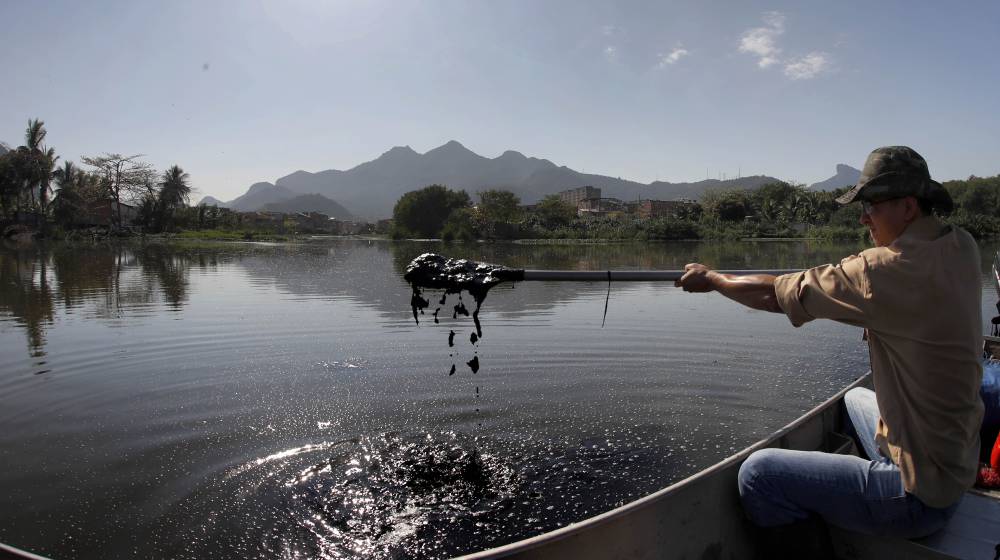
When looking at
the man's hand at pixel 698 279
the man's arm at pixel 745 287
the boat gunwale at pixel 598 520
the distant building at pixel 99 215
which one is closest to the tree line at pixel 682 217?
the distant building at pixel 99 215

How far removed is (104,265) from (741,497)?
32444 mm

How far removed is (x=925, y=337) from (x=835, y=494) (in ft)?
2.92

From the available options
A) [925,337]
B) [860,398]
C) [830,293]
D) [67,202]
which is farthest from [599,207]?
[925,337]

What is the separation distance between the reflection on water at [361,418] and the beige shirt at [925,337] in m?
2.97

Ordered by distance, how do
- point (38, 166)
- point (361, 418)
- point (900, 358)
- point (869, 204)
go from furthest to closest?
point (38, 166), point (361, 418), point (869, 204), point (900, 358)

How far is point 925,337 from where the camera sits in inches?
96.0

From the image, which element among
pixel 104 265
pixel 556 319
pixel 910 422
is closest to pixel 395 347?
pixel 556 319

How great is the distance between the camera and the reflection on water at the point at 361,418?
4887 mm

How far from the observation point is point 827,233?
66.6 metres

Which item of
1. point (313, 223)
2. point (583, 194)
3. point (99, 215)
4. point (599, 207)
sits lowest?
point (99, 215)

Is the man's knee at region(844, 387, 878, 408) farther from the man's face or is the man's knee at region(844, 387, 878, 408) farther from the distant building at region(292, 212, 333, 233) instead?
the distant building at region(292, 212, 333, 233)

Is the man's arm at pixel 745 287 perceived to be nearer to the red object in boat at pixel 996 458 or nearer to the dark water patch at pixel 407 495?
the red object in boat at pixel 996 458

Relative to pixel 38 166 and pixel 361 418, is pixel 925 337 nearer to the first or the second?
pixel 361 418

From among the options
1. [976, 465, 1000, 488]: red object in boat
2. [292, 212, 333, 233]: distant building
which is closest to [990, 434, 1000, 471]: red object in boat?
[976, 465, 1000, 488]: red object in boat
